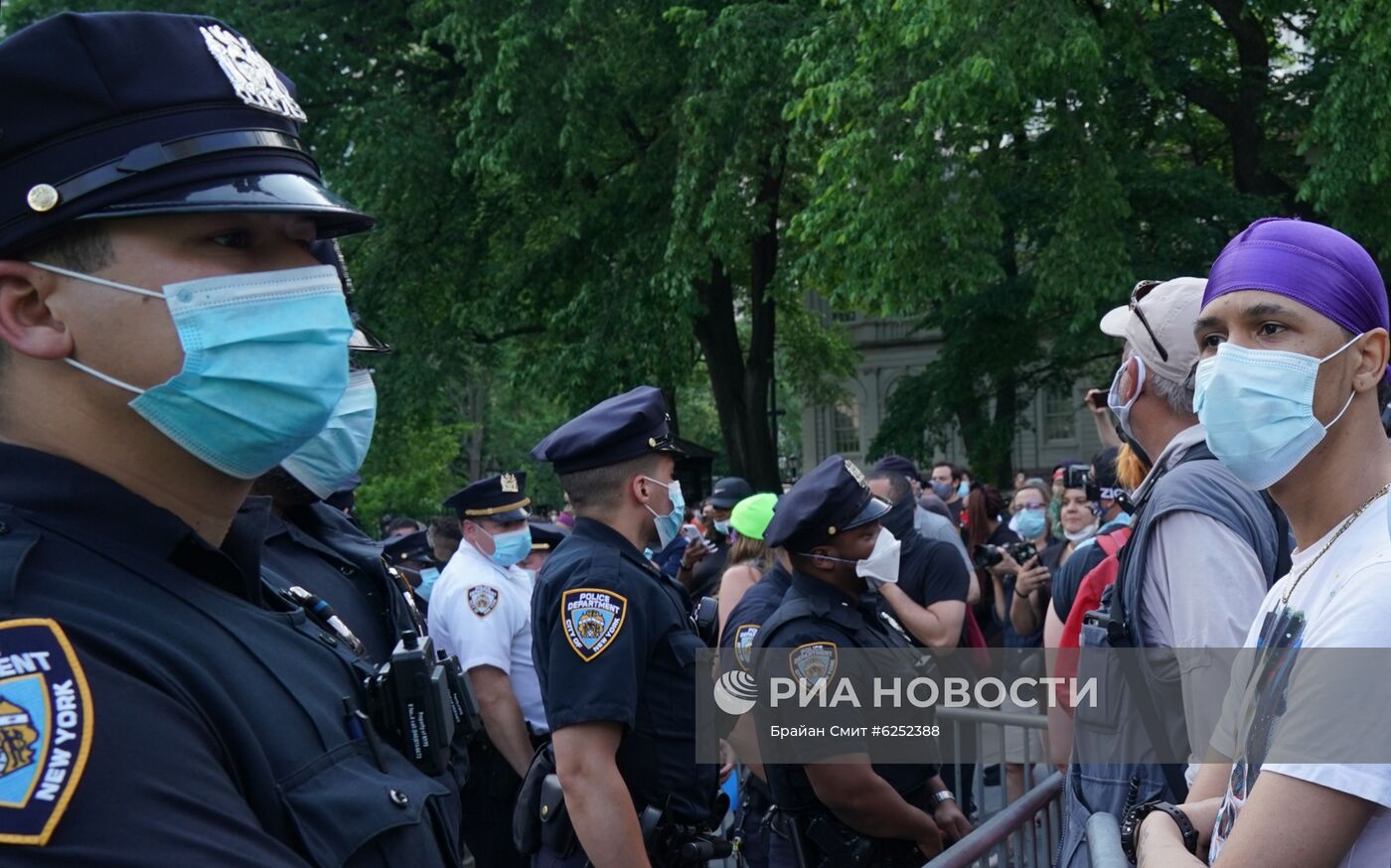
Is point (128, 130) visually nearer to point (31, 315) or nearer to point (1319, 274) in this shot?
point (31, 315)

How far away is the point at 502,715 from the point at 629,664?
8.21ft

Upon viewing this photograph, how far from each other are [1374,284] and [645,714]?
233cm

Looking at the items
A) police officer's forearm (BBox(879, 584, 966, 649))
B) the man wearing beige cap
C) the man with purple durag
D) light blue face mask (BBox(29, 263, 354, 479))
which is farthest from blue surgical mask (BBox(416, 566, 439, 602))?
light blue face mask (BBox(29, 263, 354, 479))

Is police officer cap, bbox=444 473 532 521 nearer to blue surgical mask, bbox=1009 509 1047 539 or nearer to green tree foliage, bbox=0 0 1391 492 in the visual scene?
blue surgical mask, bbox=1009 509 1047 539

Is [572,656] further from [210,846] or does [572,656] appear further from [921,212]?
[921,212]

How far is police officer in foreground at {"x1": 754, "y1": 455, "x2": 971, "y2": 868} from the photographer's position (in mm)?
4316

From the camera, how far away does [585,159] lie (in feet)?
68.6

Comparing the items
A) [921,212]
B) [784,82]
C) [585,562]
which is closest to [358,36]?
[784,82]

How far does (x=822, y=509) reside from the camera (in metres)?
4.79

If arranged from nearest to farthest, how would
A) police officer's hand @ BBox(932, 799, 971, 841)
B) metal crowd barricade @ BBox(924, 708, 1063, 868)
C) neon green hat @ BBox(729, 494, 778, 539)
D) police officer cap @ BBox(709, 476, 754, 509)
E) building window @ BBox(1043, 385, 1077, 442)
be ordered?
1. metal crowd barricade @ BBox(924, 708, 1063, 868)
2. police officer's hand @ BBox(932, 799, 971, 841)
3. neon green hat @ BBox(729, 494, 778, 539)
4. police officer cap @ BBox(709, 476, 754, 509)
5. building window @ BBox(1043, 385, 1077, 442)

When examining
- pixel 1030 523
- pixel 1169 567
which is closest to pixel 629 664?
pixel 1169 567

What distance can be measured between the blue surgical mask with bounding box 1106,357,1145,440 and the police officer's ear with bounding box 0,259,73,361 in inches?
110

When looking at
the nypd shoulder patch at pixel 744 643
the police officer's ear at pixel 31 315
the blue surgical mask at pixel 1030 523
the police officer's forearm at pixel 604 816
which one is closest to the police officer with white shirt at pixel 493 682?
the nypd shoulder patch at pixel 744 643

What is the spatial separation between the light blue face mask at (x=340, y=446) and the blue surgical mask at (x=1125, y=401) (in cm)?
200
